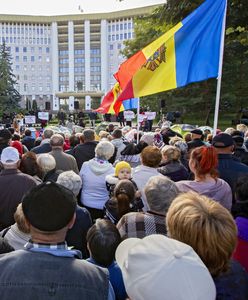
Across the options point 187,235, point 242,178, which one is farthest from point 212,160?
point 187,235

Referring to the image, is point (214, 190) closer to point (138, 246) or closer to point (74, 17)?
point (138, 246)

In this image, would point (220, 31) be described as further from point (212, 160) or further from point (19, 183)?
point (19, 183)

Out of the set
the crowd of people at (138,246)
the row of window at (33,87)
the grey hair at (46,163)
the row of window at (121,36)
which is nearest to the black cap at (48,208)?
the crowd of people at (138,246)

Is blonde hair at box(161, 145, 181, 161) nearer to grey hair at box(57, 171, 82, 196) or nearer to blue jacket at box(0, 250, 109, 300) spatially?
grey hair at box(57, 171, 82, 196)

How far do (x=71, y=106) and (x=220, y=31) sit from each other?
8705cm

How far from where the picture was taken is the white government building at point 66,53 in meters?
98.0

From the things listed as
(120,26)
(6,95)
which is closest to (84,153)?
(6,95)

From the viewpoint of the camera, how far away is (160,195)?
10.4 ft

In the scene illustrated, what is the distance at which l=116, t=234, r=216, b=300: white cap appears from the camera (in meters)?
1.46

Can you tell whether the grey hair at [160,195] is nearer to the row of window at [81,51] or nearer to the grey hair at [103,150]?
the grey hair at [103,150]

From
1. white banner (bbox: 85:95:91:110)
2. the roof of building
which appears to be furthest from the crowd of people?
the roof of building

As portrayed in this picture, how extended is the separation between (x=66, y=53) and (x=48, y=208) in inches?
4098

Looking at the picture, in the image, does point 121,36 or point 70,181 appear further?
point 121,36

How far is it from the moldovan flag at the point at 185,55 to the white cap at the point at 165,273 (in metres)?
5.15
